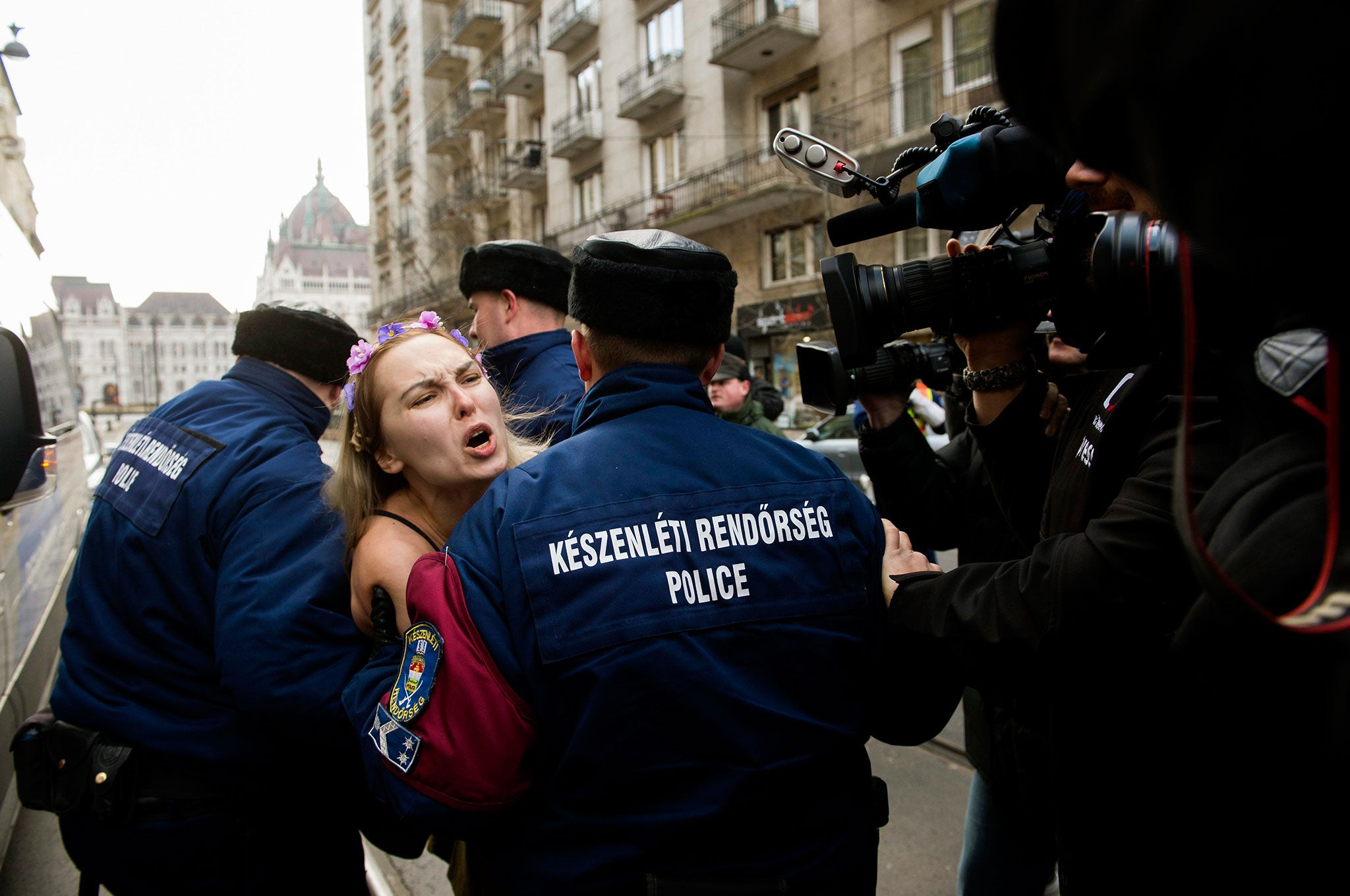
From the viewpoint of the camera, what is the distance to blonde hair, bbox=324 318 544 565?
181 centimetres

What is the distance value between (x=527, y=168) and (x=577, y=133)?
111 inches

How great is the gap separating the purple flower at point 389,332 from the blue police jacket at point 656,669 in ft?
2.48

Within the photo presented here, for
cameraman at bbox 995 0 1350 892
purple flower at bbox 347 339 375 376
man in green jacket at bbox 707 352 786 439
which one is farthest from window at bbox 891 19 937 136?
cameraman at bbox 995 0 1350 892

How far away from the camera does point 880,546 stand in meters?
1.46

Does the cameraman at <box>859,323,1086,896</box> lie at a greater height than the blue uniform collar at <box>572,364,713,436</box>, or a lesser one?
lesser

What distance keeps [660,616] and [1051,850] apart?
5.26 ft

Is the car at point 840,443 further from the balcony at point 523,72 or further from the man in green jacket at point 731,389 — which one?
the balcony at point 523,72

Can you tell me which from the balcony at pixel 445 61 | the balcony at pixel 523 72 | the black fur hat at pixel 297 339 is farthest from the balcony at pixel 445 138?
the black fur hat at pixel 297 339

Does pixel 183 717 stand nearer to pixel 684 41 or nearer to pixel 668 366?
pixel 668 366

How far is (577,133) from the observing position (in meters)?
22.4

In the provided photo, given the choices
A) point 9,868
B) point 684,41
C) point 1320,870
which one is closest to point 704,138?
point 684,41

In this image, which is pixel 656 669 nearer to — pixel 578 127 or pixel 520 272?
pixel 520 272

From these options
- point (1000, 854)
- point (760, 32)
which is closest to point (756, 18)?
point (760, 32)

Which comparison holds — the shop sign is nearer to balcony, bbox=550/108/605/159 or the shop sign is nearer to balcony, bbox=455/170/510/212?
balcony, bbox=550/108/605/159
